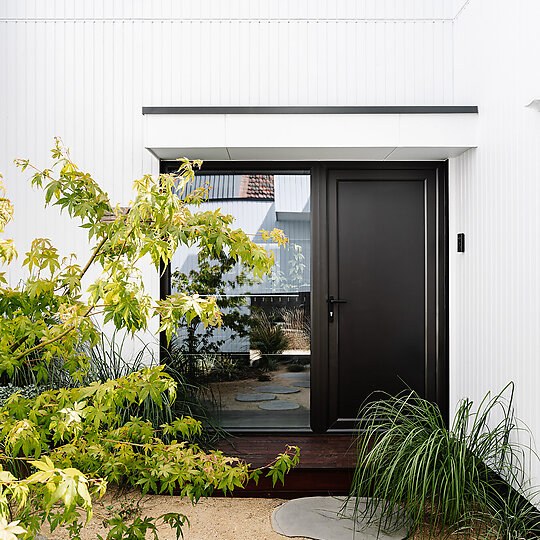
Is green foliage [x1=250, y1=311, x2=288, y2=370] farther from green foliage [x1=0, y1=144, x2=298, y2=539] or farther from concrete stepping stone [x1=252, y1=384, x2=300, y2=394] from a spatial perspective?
green foliage [x1=0, y1=144, x2=298, y2=539]

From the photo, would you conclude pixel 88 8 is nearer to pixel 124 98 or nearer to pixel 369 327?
pixel 124 98

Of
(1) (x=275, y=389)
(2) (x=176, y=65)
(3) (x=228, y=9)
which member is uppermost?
(3) (x=228, y=9)

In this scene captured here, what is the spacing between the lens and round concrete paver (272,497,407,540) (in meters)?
2.93

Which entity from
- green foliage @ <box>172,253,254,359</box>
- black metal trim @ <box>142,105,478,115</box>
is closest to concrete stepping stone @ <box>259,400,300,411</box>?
green foliage @ <box>172,253,254,359</box>

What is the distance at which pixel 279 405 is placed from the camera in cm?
425

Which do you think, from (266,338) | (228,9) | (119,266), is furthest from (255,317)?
(119,266)

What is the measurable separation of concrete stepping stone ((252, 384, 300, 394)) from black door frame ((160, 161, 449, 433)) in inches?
6.9

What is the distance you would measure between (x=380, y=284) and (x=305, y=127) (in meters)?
1.41

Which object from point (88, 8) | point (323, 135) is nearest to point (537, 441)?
point (323, 135)

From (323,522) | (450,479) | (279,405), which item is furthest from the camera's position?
(279,405)

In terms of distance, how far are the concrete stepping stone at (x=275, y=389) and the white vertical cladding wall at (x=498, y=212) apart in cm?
126

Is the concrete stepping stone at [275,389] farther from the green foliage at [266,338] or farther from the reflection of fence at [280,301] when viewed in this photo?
the reflection of fence at [280,301]

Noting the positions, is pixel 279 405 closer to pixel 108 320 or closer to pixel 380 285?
pixel 380 285

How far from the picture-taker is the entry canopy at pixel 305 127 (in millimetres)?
3699
